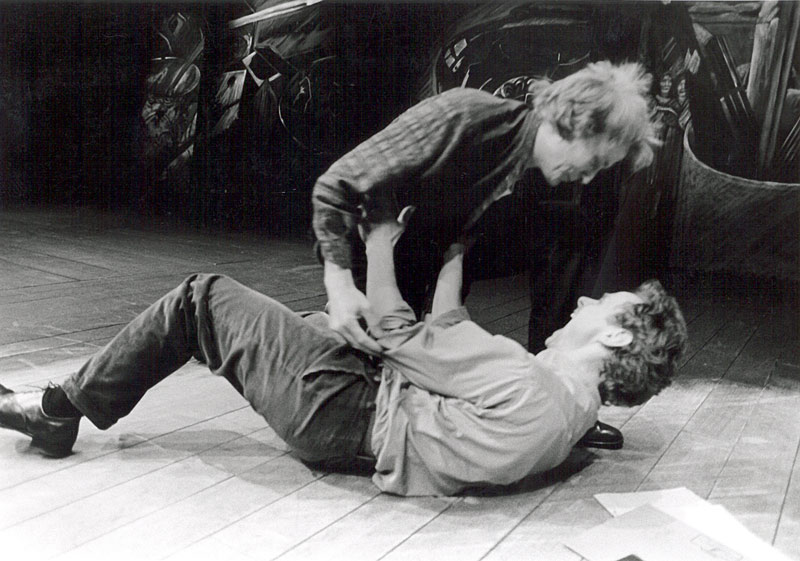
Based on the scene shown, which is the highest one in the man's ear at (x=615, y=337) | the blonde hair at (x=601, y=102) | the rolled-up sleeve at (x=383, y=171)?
the blonde hair at (x=601, y=102)

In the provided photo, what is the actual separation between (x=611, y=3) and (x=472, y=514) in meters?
0.99

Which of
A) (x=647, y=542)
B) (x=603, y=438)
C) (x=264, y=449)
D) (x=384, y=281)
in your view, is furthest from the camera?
(x=603, y=438)

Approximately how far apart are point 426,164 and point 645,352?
0.54 metres

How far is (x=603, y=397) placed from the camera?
4.74ft

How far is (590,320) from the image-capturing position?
4.77ft

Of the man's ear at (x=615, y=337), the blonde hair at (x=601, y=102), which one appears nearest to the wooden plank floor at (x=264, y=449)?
the man's ear at (x=615, y=337)

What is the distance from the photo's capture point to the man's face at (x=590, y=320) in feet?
4.74

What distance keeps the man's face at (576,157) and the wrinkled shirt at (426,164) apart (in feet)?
0.12

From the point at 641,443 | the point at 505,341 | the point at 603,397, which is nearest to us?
the point at 505,341

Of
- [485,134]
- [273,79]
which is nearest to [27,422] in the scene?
[273,79]

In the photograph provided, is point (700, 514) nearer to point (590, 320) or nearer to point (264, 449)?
point (590, 320)

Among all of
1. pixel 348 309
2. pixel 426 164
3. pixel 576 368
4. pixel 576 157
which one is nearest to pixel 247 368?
pixel 348 309

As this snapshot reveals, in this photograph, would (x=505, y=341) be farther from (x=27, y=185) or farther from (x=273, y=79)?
(x=27, y=185)

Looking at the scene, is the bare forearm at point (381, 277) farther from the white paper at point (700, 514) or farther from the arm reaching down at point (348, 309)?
the white paper at point (700, 514)
